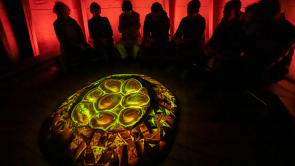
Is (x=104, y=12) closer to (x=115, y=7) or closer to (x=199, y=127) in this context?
(x=115, y=7)

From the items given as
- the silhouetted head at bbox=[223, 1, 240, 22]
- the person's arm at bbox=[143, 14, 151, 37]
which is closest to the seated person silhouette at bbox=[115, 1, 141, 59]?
the person's arm at bbox=[143, 14, 151, 37]

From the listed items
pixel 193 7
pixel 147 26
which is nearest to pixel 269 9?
pixel 193 7

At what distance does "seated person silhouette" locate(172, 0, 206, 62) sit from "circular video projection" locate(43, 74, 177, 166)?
4.88 feet

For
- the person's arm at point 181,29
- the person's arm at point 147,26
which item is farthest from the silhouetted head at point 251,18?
the person's arm at point 147,26

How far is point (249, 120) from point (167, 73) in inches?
56.3

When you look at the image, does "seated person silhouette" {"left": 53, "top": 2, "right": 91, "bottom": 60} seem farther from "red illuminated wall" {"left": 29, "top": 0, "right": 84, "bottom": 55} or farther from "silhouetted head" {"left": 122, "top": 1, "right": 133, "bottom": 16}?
"red illuminated wall" {"left": 29, "top": 0, "right": 84, "bottom": 55}

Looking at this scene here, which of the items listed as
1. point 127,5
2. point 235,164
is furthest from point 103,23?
point 235,164

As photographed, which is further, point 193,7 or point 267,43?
point 193,7

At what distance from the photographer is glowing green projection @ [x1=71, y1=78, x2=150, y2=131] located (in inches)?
60.2

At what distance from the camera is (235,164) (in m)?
1.33

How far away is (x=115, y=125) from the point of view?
149 centimetres

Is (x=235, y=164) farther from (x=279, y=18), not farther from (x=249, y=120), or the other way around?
(x=279, y=18)

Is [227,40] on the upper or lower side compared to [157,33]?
lower

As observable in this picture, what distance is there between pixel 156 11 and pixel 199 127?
237 cm
